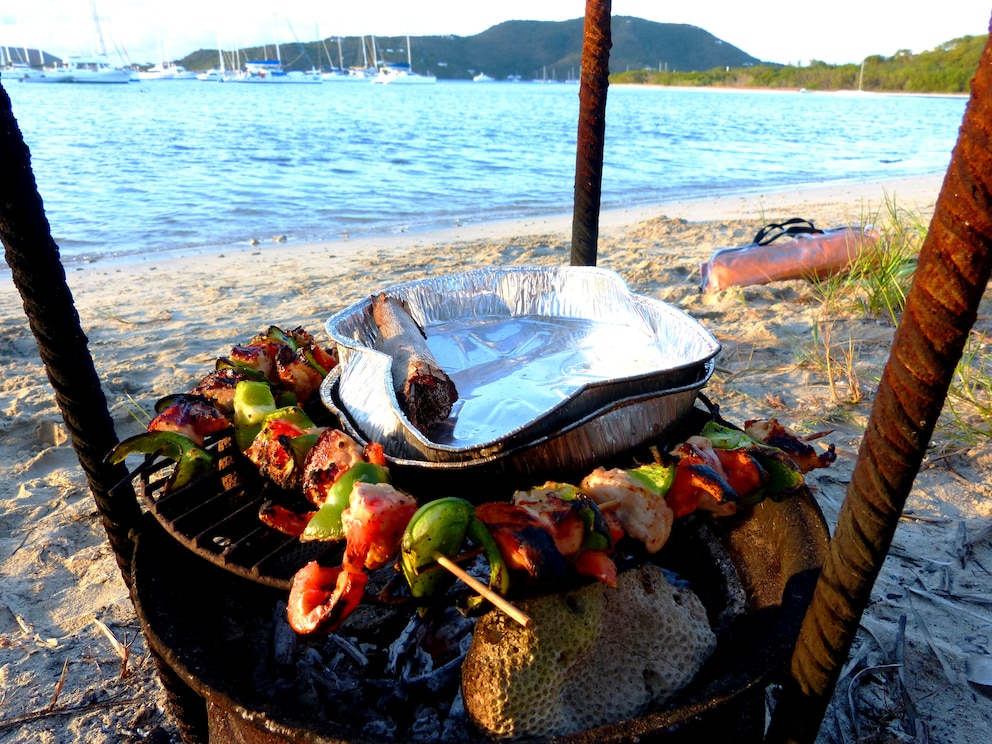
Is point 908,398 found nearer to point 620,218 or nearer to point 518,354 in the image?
point 518,354

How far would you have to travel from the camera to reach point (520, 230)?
9156mm

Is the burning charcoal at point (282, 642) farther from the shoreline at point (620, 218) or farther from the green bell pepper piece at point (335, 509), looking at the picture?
the shoreline at point (620, 218)

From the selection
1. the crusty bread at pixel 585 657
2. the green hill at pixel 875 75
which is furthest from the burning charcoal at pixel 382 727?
the green hill at pixel 875 75

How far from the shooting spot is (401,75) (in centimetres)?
9788

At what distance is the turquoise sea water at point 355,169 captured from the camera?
31.9 feet

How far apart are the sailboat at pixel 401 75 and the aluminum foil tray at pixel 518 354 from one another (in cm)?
10164

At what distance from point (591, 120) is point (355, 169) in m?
12.9

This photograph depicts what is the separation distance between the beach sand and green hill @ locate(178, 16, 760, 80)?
115004 millimetres

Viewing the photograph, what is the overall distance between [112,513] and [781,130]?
1271 inches

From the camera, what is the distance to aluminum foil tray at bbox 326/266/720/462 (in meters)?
1.57

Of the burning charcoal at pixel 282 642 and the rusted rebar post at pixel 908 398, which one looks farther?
the burning charcoal at pixel 282 642

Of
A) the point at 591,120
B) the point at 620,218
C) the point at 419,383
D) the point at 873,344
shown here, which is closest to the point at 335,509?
the point at 419,383

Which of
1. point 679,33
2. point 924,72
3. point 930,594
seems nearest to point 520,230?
point 930,594

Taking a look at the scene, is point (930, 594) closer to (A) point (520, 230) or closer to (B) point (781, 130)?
(A) point (520, 230)
